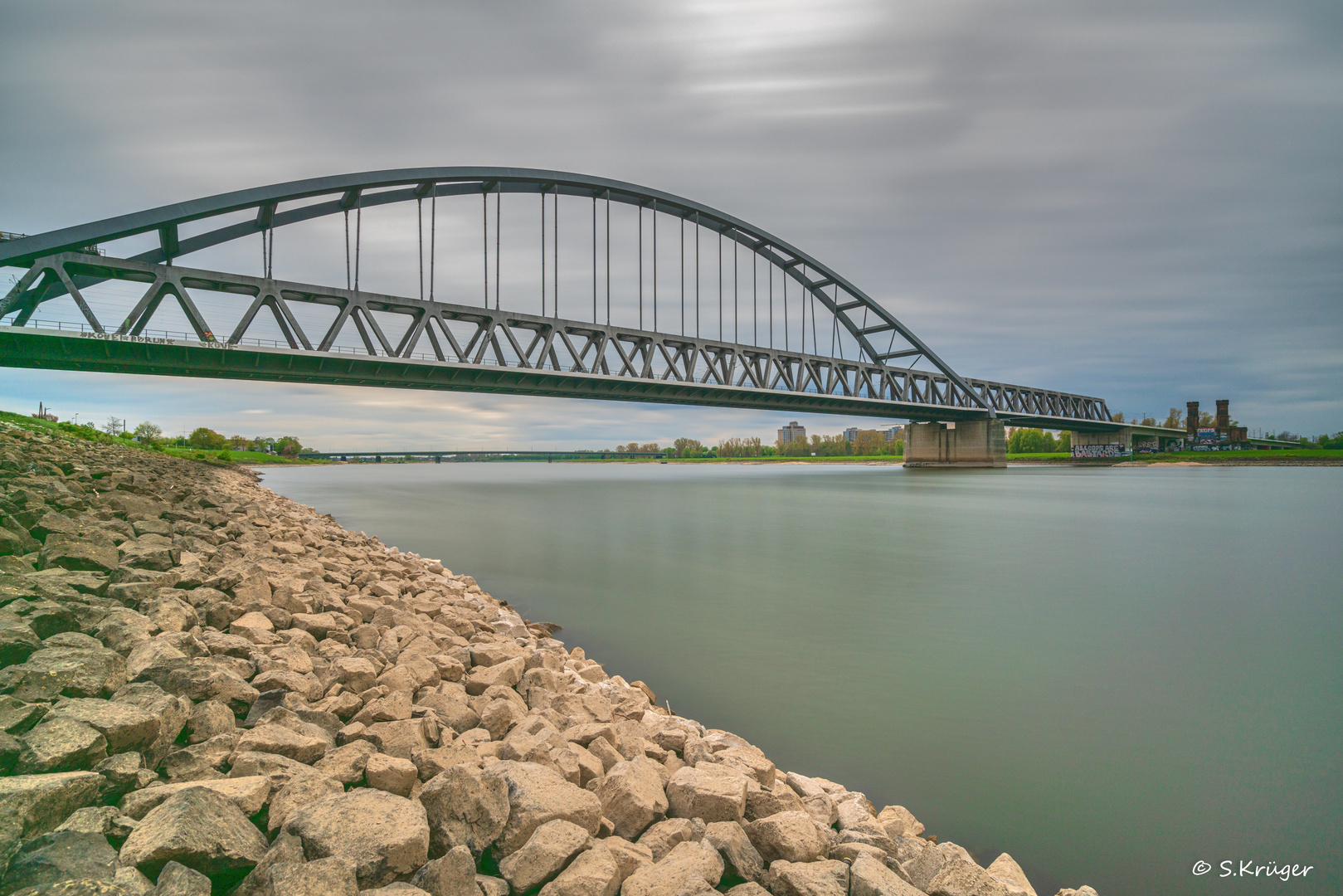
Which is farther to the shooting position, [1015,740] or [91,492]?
[91,492]

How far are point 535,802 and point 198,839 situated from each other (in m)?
1.29

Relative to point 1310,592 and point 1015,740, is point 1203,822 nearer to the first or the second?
point 1015,740

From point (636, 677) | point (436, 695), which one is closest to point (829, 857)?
point (436, 695)

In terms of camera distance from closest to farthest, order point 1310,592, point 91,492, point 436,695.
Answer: point 436,695 → point 91,492 → point 1310,592

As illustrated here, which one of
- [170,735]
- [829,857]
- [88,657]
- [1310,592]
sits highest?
[88,657]

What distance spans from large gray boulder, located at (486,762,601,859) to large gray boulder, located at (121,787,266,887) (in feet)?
3.17

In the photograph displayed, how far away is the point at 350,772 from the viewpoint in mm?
3002

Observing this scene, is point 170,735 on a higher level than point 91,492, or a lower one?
lower

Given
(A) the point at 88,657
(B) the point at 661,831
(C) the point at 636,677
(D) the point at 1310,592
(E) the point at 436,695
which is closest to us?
(B) the point at 661,831

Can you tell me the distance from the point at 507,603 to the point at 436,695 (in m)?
6.24

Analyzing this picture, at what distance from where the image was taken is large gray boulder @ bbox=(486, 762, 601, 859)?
266 centimetres

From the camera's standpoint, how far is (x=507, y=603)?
10391 millimetres

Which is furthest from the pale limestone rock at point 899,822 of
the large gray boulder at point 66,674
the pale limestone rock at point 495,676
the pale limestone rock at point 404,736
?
the large gray boulder at point 66,674

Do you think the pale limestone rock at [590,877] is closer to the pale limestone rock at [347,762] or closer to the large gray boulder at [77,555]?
the pale limestone rock at [347,762]
